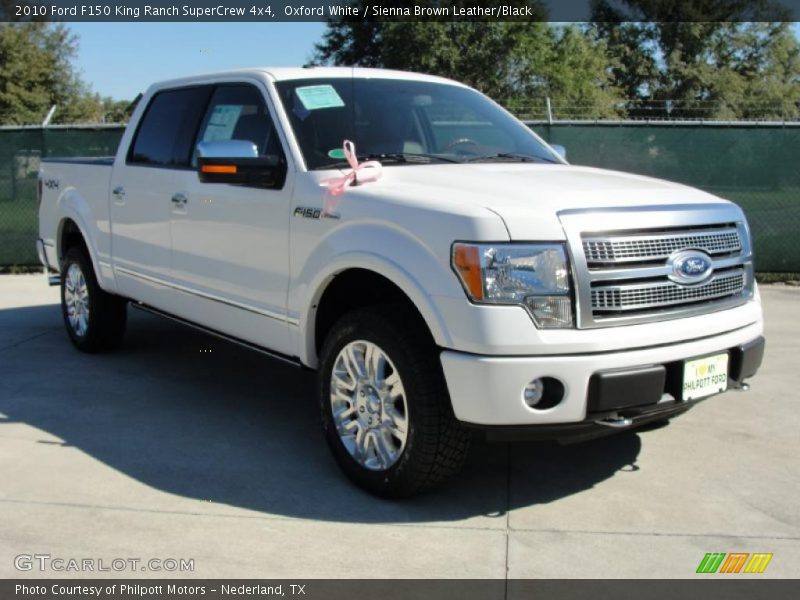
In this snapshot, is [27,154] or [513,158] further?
[27,154]

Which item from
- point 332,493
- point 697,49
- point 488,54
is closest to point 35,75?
point 488,54

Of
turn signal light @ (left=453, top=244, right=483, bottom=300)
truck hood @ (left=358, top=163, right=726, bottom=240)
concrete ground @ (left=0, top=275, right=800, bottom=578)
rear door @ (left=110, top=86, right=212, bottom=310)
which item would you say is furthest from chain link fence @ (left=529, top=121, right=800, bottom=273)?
turn signal light @ (left=453, top=244, right=483, bottom=300)

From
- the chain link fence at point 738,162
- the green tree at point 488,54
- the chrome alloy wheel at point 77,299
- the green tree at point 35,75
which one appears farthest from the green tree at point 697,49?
the chrome alloy wheel at point 77,299

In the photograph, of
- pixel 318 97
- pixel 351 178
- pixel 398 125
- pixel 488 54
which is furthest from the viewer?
pixel 488 54

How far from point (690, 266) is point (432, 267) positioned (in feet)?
3.67

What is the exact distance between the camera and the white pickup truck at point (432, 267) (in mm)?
3701

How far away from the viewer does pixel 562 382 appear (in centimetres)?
370

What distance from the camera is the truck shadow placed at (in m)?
4.25

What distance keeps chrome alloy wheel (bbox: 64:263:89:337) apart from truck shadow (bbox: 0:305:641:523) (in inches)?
8.7

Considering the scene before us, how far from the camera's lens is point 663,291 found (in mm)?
3936

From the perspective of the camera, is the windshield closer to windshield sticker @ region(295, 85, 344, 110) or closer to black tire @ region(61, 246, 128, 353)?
windshield sticker @ region(295, 85, 344, 110)

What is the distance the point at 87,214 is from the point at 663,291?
4.43 metres

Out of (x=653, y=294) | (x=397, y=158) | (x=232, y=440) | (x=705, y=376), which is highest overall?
(x=397, y=158)

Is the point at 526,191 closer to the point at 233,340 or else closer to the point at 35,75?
the point at 233,340
